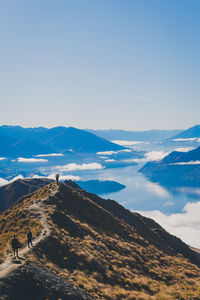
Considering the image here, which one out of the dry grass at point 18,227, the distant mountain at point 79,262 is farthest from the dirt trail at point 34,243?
the dry grass at point 18,227

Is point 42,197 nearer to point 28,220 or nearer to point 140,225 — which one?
point 28,220

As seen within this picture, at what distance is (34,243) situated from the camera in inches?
1184

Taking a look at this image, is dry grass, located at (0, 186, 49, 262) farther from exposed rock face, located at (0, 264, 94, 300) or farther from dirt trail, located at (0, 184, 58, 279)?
exposed rock face, located at (0, 264, 94, 300)

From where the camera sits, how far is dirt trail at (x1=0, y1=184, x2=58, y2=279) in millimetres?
22553

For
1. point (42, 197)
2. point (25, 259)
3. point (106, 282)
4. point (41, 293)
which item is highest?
point (42, 197)

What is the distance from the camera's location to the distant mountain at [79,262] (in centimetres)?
2250

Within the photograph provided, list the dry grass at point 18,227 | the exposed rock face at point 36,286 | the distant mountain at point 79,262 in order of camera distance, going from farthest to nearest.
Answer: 1. the dry grass at point 18,227
2. the distant mountain at point 79,262
3. the exposed rock face at point 36,286

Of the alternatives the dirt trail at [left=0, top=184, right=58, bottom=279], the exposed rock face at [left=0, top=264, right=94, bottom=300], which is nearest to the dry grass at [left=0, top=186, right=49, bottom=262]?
the dirt trail at [left=0, top=184, right=58, bottom=279]

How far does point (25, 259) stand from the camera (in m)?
25.5

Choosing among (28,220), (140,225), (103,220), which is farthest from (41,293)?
(140,225)

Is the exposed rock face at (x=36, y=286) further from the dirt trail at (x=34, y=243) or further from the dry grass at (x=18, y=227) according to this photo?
the dry grass at (x=18, y=227)

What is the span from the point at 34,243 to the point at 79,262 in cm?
624

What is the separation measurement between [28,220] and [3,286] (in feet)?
66.3

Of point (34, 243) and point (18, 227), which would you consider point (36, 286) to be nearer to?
point (34, 243)
